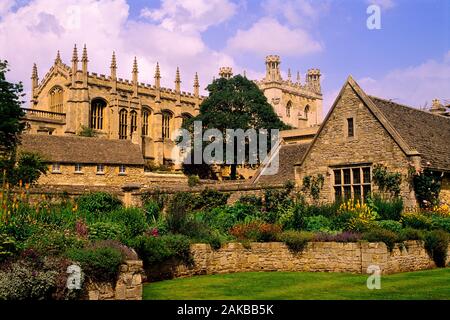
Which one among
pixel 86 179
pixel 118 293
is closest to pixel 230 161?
pixel 86 179

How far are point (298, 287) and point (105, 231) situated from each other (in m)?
5.04

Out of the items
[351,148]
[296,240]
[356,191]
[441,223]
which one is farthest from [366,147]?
[296,240]

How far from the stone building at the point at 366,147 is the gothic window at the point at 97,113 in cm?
4888

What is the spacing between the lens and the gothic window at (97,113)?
69438 millimetres

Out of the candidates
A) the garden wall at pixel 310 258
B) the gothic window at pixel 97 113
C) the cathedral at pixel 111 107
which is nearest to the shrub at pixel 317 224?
the garden wall at pixel 310 258

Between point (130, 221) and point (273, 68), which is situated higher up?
point (273, 68)

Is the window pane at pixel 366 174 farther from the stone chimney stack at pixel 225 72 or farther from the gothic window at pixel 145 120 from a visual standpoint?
the stone chimney stack at pixel 225 72

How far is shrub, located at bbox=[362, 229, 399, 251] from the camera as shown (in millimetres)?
15359

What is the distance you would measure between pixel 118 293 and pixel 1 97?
985 inches

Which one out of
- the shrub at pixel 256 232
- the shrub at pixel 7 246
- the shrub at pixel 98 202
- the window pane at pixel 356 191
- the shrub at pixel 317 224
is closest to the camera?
the shrub at pixel 7 246

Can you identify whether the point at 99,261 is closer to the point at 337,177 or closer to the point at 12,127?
the point at 337,177

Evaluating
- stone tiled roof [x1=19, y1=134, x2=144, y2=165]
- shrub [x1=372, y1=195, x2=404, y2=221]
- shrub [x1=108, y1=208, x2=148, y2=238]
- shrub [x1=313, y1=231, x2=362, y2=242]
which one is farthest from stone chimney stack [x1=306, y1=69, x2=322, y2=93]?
shrub [x1=313, y1=231, x2=362, y2=242]

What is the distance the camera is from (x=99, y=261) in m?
11.2
